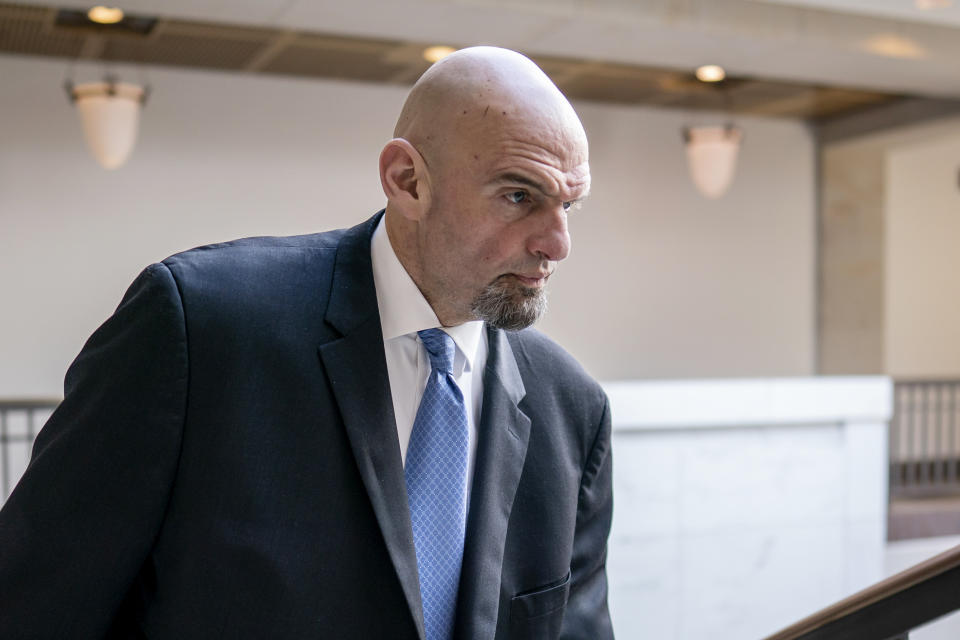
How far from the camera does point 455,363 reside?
4.97 feet

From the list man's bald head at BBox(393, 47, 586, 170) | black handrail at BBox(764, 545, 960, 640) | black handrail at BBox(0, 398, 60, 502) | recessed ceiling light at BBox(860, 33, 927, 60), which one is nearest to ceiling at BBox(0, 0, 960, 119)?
recessed ceiling light at BBox(860, 33, 927, 60)

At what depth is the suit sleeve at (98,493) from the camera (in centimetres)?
125

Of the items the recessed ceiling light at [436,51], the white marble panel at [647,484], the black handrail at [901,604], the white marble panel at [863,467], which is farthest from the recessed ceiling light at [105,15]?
the black handrail at [901,604]

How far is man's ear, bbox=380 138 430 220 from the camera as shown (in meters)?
1.37

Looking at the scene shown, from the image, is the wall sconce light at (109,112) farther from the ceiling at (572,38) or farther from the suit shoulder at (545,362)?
the suit shoulder at (545,362)

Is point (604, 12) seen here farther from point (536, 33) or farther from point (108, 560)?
point (108, 560)

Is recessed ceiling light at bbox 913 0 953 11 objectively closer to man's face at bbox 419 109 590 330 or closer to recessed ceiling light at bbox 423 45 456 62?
recessed ceiling light at bbox 423 45 456 62

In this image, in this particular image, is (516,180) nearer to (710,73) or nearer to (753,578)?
(753,578)

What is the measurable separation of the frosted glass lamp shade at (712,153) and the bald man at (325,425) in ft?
24.2

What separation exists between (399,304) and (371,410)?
182 mm

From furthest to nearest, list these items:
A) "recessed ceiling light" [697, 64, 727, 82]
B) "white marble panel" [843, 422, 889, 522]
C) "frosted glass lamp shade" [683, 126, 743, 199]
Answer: "frosted glass lamp shade" [683, 126, 743, 199], "recessed ceiling light" [697, 64, 727, 82], "white marble panel" [843, 422, 889, 522]

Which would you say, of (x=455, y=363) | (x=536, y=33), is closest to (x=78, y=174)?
(x=536, y=33)

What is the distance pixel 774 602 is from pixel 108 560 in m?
5.37

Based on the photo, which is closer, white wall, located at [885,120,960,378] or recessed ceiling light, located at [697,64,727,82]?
recessed ceiling light, located at [697,64,727,82]
